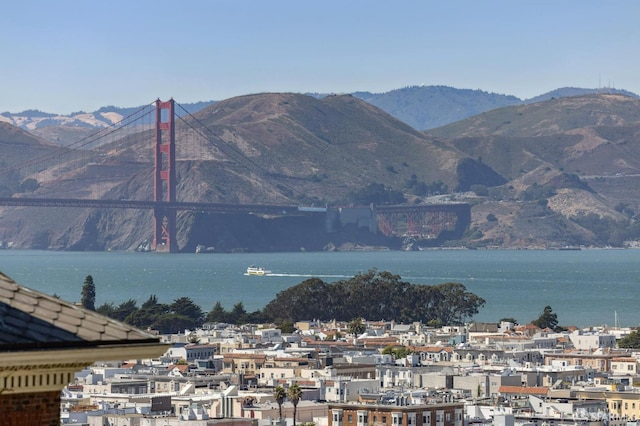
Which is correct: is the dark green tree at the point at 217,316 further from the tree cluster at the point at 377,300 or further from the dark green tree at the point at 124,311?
the dark green tree at the point at 124,311

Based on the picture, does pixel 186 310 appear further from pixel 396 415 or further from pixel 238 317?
pixel 396 415

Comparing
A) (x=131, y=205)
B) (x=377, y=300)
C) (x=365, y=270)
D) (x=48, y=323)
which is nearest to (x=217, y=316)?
(x=377, y=300)

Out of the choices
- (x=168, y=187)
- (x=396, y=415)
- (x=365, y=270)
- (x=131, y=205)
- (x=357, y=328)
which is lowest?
(x=396, y=415)

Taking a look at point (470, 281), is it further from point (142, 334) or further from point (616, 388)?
point (142, 334)

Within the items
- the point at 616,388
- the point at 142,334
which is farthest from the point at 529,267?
the point at 142,334

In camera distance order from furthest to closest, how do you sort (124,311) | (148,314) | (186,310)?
(186,310)
(124,311)
(148,314)

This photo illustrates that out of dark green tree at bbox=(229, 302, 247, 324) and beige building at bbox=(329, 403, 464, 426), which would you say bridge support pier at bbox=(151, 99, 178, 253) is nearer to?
dark green tree at bbox=(229, 302, 247, 324)
